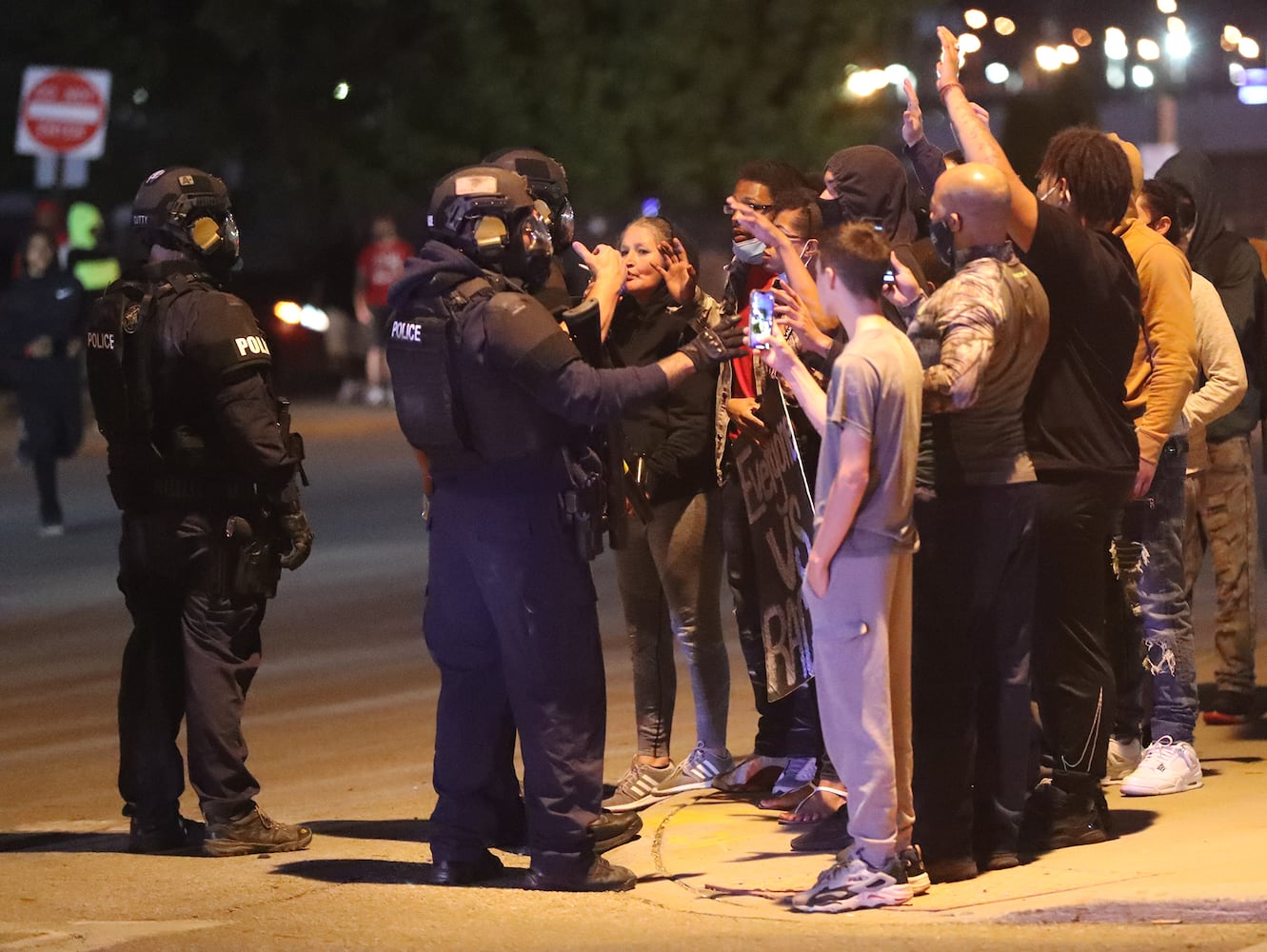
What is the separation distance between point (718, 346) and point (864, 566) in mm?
827

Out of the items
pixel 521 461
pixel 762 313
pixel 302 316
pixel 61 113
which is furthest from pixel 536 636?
pixel 302 316

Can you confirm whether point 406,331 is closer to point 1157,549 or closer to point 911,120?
point 911,120

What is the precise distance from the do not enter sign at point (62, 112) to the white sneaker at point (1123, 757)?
16293mm

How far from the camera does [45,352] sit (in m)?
16.0

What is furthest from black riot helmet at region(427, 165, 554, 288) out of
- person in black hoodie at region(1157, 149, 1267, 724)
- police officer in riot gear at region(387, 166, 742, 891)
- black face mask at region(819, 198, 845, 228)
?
person in black hoodie at region(1157, 149, 1267, 724)

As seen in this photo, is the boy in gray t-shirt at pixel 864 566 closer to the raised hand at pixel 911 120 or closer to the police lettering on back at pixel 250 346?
the raised hand at pixel 911 120

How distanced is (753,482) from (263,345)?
70.3 inches

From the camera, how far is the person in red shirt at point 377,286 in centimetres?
2783

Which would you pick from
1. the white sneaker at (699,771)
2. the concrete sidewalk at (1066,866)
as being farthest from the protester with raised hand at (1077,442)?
the white sneaker at (699,771)

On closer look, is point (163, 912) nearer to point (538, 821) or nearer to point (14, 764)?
point (538, 821)

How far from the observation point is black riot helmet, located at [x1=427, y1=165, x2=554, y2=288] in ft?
21.2

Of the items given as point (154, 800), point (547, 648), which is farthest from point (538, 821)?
point (154, 800)

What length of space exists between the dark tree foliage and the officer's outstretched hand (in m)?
25.6

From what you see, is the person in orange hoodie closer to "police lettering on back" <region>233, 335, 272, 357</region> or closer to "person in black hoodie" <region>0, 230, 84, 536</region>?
"police lettering on back" <region>233, 335, 272, 357</region>
